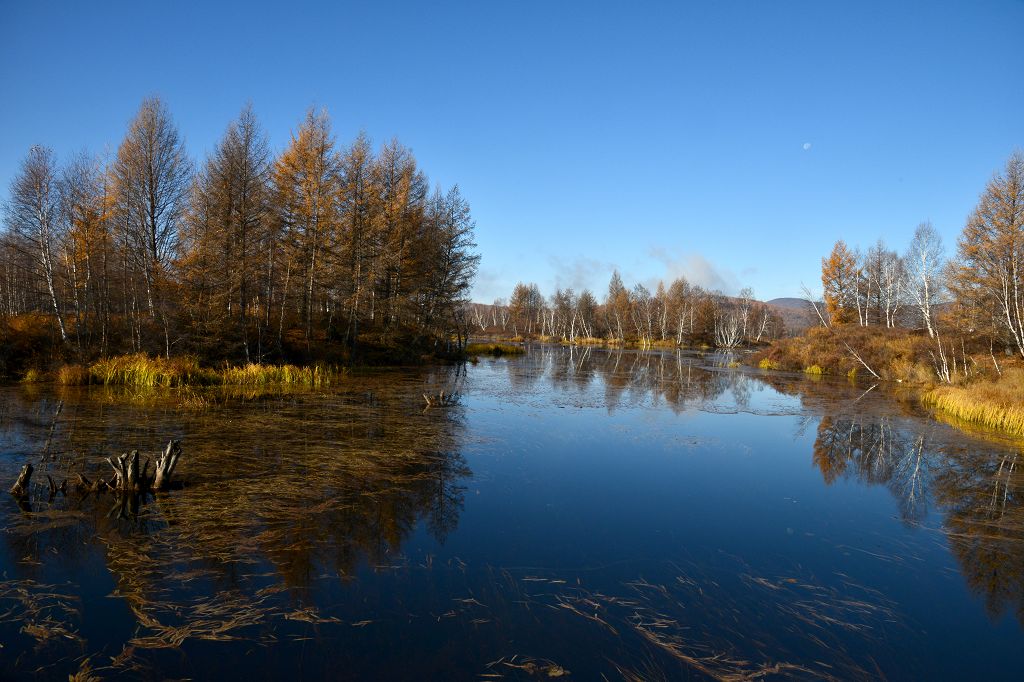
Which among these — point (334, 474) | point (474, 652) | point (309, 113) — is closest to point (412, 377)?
point (309, 113)

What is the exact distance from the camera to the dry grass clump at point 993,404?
585 inches

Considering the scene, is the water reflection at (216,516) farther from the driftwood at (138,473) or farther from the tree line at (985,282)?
the tree line at (985,282)

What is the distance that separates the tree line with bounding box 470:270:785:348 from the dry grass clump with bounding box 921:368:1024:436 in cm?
5178

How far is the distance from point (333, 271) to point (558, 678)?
24468mm

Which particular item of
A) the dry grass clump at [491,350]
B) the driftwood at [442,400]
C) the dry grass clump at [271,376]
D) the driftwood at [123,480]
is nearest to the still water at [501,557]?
the driftwood at [123,480]

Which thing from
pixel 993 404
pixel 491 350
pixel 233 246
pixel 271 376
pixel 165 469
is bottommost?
pixel 165 469

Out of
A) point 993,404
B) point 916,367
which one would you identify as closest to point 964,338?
point 916,367

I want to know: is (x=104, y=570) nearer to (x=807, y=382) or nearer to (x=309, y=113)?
(x=309, y=113)

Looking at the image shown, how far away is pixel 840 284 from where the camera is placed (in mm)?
46875

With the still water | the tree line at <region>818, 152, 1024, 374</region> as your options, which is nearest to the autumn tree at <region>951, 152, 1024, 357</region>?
the tree line at <region>818, 152, 1024, 374</region>

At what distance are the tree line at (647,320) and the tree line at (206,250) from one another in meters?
51.1

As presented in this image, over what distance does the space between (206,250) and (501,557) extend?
19.7 metres

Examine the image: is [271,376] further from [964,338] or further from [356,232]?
[964,338]

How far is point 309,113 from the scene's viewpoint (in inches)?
1025
